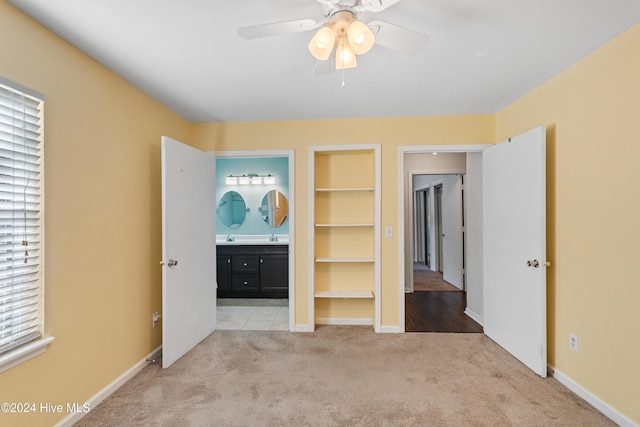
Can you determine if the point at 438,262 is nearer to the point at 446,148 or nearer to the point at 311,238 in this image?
the point at 446,148

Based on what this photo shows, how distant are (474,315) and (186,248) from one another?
11.1ft

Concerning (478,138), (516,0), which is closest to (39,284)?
(516,0)

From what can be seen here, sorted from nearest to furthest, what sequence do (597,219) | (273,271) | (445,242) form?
(597,219) < (273,271) < (445,242)

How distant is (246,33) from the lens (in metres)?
1.36

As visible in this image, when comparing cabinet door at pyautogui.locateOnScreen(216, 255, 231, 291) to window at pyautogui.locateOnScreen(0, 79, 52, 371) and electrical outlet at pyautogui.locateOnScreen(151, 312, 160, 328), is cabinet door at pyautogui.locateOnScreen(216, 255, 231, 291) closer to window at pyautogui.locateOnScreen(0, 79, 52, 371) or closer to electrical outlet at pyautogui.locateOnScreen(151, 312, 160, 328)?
electrical outlet at pyautogui.locateOnScreen(151, 312, 160, 328)

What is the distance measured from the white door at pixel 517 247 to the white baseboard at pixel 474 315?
1.39ft

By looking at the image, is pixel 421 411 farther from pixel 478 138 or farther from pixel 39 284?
pixel 478 138

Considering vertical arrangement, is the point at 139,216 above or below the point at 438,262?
above

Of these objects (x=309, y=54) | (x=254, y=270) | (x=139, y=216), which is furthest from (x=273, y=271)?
(x=309, y=54)

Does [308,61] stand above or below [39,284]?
above

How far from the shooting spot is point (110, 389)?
2104 mm

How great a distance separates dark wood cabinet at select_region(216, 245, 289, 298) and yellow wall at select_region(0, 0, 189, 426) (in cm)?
177

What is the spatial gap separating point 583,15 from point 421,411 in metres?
2.47

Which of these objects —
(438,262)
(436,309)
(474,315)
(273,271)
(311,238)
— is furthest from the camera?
(438,262)
